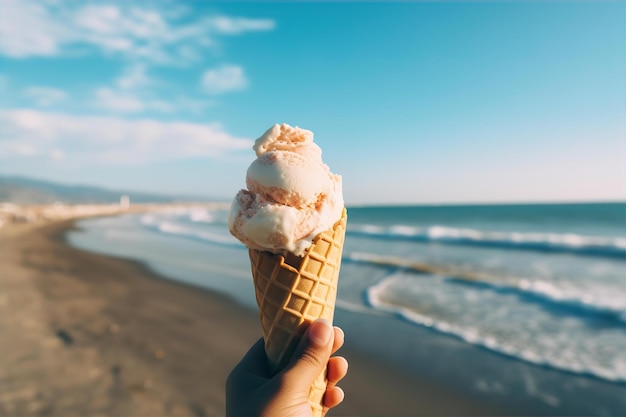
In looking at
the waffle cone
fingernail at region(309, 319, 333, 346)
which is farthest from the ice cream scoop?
fingernail at region(309, 319, 333, 346)

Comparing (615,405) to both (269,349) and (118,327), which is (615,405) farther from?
(118,327)

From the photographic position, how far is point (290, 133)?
2.22 metres

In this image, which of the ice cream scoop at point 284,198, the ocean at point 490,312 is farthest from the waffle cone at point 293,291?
the ocean at point 490,312

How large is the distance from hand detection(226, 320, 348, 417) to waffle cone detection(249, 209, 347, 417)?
14cm

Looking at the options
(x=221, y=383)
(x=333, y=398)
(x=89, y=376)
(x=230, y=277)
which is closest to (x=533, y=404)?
(x=333, y=398)

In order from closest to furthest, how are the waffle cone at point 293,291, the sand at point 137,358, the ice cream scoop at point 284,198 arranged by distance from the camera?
the ice cream scoop at point 284,198
the waffle cone at point 293,291
the sand at point 137,358

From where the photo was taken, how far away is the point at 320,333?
194cm

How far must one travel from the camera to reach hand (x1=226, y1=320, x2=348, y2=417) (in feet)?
5.81

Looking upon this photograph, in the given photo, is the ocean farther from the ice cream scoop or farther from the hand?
the ice cream scoop

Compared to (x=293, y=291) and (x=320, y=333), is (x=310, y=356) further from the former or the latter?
(x=293, y=291)

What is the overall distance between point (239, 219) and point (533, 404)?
4498 millimetres

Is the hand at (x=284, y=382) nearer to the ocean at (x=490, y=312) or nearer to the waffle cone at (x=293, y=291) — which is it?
the waffle cone at (x=293, y=291)

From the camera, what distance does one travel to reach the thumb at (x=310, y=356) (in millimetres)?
1858

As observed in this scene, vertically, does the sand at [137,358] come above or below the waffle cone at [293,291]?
below
